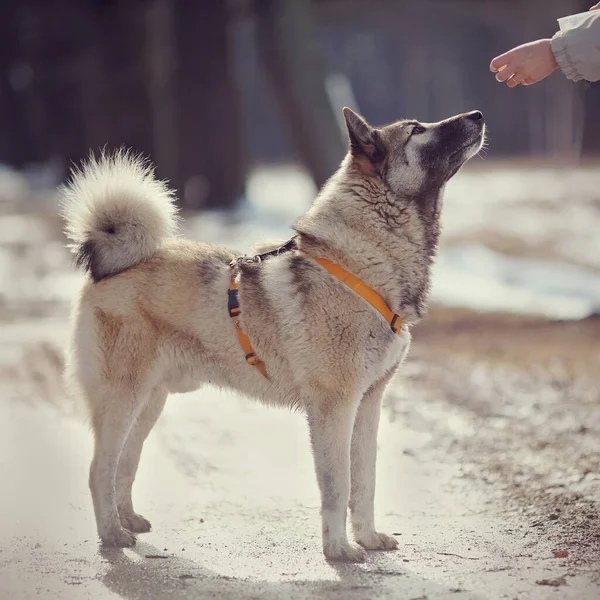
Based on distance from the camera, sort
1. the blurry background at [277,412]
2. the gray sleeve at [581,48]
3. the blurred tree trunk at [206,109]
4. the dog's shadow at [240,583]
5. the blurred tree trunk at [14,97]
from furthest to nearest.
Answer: the blurred tree trunk at [14,97], the blurred tree trunk at [206,109], the gray sleeve at [581,48], the blurry background at [277,412], the dog's shadow at [240,583]

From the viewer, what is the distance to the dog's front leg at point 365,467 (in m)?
4.29

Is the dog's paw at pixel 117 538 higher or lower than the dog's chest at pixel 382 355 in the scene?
lower

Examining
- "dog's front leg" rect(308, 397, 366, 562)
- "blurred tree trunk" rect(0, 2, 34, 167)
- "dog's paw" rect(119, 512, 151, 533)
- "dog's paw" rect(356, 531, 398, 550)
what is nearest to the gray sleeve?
"dog's front leg" rect(308, 397, 366, 562)

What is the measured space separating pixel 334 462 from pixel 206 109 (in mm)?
13254

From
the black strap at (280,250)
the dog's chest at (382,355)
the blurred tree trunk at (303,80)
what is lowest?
the dog's chest at (382,355)

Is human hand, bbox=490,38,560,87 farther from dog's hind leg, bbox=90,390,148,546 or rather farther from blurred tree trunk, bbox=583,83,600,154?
blurred tree trunk, bbox=583,83,600,154

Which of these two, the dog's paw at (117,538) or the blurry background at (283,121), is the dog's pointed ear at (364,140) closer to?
the dog's paw at (117,538)

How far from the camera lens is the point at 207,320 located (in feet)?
14.4

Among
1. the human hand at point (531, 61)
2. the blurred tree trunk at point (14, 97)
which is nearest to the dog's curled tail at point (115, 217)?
the human hand at point (531, 61)

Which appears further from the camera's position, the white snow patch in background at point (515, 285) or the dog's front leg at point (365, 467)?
the white snow patch in background at point (515, 285)

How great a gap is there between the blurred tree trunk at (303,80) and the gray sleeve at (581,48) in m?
8.37

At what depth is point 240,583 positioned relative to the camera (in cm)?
372

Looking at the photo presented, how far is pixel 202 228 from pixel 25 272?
119 inches

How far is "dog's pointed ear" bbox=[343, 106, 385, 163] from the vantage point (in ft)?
14.3
